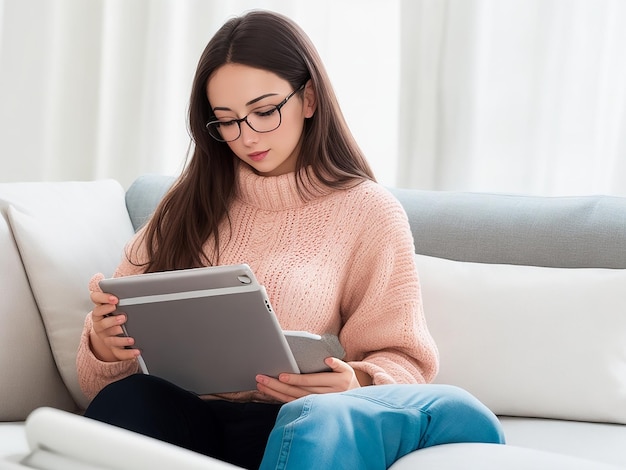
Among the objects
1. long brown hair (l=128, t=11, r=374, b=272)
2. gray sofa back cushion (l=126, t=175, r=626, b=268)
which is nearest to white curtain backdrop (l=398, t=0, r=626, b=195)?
gray sofa back cushion (l=126, t=175, r=626, b=268)

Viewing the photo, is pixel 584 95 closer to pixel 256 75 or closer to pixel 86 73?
pixel 256 75

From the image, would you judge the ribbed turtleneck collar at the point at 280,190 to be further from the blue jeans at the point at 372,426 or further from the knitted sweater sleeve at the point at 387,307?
the blue jeans at the point at 372,426

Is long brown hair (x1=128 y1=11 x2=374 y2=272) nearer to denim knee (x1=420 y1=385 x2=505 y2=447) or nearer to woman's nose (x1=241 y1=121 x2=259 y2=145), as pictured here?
woman's nose (x1=241 y1=121 x2=259 y2=145)

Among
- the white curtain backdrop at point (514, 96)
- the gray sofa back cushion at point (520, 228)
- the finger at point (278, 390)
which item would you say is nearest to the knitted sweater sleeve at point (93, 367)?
the finger at point (278, 390)

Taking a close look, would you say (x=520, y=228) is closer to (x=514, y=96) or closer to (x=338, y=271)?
(x=338, y=271)

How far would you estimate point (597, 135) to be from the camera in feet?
8.04

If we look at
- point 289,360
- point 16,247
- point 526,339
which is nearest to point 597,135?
point 526,339

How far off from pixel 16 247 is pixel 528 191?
1.38 m

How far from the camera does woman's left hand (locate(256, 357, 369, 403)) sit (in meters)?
1.49

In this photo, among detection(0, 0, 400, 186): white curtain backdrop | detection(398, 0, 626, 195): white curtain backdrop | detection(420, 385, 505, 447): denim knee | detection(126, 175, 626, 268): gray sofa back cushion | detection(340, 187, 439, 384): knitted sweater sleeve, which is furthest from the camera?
detection(0, 0, 400, 186): white curtain backdrop

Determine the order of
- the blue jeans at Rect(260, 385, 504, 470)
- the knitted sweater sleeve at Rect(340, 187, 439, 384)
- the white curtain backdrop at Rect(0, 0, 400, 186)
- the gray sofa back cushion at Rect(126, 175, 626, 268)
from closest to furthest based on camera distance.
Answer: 1. the blue jeans at Rect(260, 385, 504, 470)
2. the knitted sweater sleeve at Rect(340, 187, 439, 384)
3. the gray sofa back cushion at Rect(126, 175, 626, 268)
4. the white curtain backdrop at Rect(0, 0, 400, 186)

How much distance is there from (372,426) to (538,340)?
750 millimetres

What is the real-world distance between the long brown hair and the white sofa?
0.66 feet

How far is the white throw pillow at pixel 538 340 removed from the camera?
1810 millimetres
